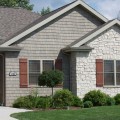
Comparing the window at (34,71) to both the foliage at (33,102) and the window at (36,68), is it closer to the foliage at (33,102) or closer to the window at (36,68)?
the window at (36,68)

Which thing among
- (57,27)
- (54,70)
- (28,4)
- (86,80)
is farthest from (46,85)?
(28,4)

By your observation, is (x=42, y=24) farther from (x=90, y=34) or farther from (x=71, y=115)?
(x=71, y=115)

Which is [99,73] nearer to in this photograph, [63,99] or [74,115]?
[63,99]

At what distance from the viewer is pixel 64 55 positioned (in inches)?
936

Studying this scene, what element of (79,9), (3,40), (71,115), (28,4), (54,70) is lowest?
(71,115)

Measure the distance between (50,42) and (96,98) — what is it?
4.29m

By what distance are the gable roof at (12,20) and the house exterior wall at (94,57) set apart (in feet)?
16.2

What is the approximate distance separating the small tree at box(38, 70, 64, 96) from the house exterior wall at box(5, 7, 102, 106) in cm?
128

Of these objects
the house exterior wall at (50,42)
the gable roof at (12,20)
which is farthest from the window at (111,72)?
the gable roof at (12,20)

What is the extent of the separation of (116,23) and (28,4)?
2955 cm

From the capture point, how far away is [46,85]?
72.3 ft

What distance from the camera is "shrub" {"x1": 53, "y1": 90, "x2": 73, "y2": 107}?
20953 millimetres

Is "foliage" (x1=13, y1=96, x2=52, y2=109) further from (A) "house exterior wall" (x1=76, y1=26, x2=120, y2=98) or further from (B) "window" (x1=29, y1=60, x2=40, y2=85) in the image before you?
(A) "house exterior wall" (x1=76, y1=26, x2=120, y2=98)

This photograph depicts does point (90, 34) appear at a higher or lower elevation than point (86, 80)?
higher
